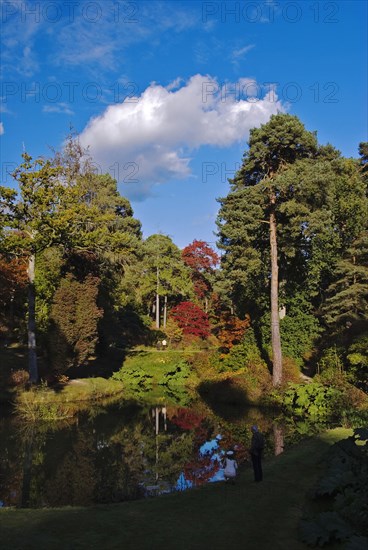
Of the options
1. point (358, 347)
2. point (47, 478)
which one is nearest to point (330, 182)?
point (358, 347)

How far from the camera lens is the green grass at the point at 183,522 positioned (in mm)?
7859

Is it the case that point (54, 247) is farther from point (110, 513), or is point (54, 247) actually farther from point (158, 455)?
point (110, 513)

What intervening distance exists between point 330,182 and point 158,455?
60.2 feet

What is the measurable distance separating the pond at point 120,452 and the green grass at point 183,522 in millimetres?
2462

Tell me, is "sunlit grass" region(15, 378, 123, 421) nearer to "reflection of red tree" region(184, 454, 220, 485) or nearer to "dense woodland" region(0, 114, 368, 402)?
"dense woodland" region(0, 114, 368, 402)

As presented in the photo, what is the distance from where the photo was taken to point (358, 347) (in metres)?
23.9

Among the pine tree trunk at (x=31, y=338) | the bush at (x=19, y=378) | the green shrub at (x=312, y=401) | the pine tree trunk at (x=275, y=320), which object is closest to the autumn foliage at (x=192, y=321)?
the pine tree trunk at (x=275, y=320)

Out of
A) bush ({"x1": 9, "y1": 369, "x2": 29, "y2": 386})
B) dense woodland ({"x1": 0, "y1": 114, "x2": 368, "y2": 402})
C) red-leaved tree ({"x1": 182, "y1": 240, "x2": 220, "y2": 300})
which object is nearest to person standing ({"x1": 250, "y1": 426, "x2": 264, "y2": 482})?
dense woodland ({"x1": 0, "y1": 114, "x2": 368, "y2": 402})

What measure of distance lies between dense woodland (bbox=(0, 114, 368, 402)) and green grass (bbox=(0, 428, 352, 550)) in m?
15.2

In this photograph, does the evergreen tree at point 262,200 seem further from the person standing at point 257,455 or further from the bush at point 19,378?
the person standing at point 257,455

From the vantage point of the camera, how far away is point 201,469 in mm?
15062

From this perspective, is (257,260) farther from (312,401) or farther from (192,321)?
(192,321)

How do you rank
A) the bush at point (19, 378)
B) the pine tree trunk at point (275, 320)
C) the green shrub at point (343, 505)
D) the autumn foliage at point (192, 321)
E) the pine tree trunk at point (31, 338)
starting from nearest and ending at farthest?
the green shrub at point (343, 505), the pine tree trunk at point (275, 320), the bush at point (19, 378), the pine tree trunk at point (31, 338), the autumn foliage at point (192, 321)

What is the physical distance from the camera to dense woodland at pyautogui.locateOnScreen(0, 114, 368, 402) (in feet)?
88.4
